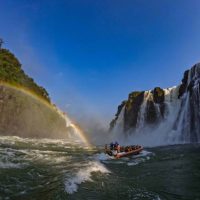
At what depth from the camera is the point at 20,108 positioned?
196ft

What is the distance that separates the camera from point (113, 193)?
1206 cm

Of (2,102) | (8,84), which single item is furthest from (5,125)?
(8,84)

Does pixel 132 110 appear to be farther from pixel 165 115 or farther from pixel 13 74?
pixel 13 74

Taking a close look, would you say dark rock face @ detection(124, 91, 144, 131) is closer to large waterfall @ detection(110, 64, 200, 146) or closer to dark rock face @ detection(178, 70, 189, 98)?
large waterfall @ detection(110, 64, 200, 146)

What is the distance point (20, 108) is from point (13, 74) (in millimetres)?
11948

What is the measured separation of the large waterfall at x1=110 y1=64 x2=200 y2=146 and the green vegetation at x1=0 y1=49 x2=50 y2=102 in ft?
93.1

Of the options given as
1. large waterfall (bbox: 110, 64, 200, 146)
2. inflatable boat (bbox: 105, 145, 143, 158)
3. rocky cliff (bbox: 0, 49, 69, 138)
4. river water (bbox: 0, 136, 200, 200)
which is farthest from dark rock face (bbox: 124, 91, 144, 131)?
river water (bbox: 0, 136, 200, 200)

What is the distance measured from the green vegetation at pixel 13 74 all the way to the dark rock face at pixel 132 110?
28.6m

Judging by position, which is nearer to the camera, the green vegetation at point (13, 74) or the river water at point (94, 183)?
the river water at point (94, 183)

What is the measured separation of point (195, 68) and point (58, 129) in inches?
1980

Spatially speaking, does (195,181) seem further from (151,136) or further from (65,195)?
(151,136)

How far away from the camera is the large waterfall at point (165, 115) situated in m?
40.8

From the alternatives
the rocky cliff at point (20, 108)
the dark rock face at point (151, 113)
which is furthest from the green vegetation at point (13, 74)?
the dark rock face at point (151, 113)

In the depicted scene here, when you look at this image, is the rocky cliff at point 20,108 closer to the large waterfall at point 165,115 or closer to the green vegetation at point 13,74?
the green vegetation at point 13,74
